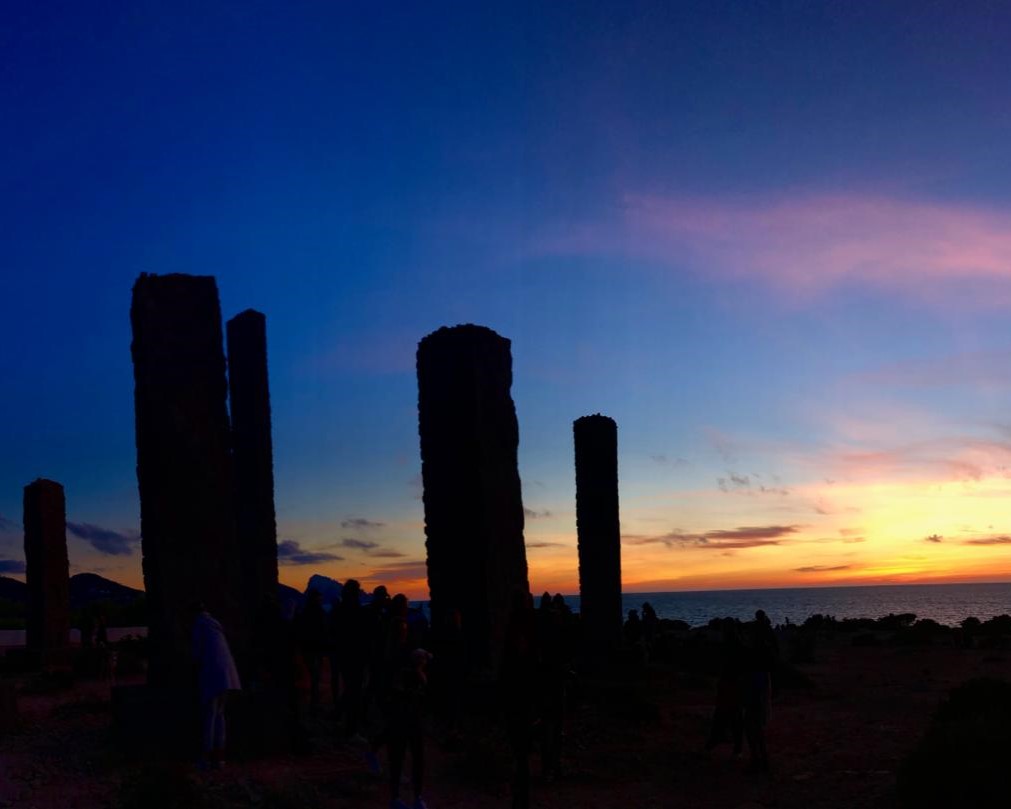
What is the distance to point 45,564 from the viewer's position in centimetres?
2300

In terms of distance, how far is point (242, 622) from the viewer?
1258cm

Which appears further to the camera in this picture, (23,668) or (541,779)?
(23,668)

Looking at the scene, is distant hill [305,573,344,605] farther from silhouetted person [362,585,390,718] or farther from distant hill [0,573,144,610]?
distant hill [0,573,144,610]

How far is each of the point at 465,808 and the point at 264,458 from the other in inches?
465

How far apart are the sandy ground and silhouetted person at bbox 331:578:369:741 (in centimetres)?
42

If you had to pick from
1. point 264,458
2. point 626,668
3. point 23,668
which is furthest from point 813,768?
point 23,668

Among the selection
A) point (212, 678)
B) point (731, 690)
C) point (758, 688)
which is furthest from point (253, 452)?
point (758, 688)

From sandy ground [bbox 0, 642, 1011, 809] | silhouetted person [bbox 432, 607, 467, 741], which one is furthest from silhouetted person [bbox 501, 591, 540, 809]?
silhouetted person [bbox 432, 607, 467, 741]

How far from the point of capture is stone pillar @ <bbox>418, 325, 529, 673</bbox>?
1479 centimetres

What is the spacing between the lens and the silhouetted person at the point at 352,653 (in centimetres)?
1263

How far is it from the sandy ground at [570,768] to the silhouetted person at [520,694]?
4.34 ft

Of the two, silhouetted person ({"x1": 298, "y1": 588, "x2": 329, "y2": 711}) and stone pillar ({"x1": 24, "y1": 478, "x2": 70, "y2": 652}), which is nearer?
silhouetted person ({"x1": 298, "y1": 588, "x2": 329, "y2": 711})

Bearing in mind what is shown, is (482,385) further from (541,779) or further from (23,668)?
(23,668)

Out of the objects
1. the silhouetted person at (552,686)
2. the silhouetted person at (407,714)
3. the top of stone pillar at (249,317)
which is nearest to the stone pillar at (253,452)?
the top of stone pillar at (249,317)
